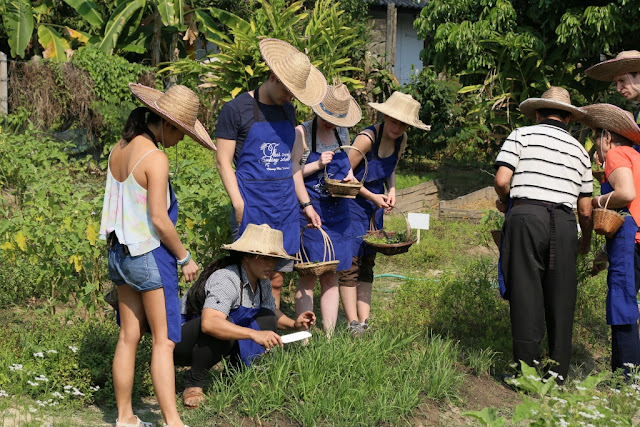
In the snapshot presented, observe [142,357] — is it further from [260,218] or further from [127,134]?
[127,134]

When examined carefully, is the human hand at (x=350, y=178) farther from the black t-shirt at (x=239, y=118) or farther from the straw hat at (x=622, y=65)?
the straw hat at (x=622, y=65)

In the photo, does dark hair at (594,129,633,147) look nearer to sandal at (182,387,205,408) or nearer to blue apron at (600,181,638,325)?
blue apron at (600,181,638,325)

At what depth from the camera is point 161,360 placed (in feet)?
14.4

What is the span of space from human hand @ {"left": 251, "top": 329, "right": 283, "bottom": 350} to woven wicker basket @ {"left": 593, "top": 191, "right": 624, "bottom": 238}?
2297 millimetres

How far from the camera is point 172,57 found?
1553 centimetres

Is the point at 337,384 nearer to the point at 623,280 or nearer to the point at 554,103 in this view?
the point at 623,280

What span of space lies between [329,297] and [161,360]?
6.42ft

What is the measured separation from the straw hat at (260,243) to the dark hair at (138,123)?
873 mm

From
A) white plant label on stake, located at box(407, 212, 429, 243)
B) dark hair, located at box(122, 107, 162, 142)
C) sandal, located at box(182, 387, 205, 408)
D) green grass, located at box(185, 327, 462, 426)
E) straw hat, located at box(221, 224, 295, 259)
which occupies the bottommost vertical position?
sandal, located at box(182, 387, 205, 408)

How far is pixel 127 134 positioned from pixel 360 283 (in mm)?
2704

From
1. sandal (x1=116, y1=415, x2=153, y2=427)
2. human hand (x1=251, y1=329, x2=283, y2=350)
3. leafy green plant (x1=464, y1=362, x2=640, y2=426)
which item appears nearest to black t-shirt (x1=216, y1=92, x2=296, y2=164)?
human hand (x1=251, y1=329, x2=283, y2=350)

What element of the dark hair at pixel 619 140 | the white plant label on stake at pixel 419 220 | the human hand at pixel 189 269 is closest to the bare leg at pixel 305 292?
the human hand at pixel 189 269

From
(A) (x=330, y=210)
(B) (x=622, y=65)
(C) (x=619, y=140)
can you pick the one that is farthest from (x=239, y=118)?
(B) (x=622, y=65)

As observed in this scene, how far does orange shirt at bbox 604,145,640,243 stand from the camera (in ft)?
18.6
